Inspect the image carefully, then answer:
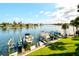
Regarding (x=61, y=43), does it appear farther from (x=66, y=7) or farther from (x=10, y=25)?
(x=10, y=25)

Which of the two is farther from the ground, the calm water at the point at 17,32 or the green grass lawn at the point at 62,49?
the calm water at the point at 17,32

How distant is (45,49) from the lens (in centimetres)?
306

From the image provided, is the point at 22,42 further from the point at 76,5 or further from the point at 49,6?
the point at 76,5

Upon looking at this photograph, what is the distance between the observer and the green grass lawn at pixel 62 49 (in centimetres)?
301

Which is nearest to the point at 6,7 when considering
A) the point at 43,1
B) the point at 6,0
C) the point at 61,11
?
the point at 6,0

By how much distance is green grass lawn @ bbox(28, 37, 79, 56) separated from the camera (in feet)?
9.87

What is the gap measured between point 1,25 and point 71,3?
100cm

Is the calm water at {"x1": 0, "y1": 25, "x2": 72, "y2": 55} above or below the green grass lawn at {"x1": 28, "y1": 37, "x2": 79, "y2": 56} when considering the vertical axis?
above

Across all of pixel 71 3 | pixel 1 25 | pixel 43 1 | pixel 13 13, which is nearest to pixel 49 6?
pixel 43 1

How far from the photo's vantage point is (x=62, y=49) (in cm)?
306

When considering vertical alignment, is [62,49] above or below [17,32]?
below

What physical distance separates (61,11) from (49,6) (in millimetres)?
179

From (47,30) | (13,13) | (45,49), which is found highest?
(13,13)

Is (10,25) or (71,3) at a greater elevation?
(71,3)
